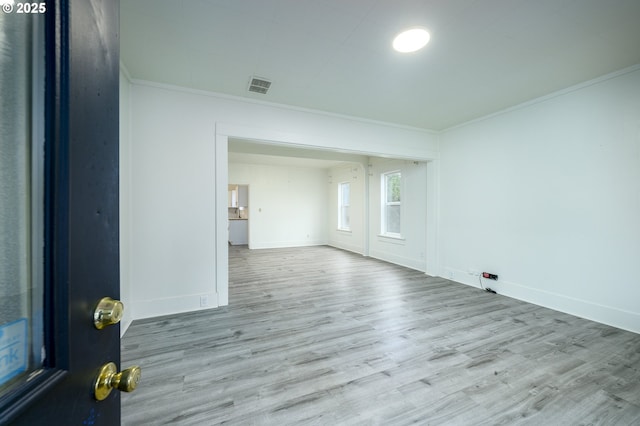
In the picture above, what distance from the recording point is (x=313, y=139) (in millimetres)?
3744

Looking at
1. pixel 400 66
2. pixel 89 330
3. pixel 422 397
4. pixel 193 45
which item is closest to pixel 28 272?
pixel 89 330

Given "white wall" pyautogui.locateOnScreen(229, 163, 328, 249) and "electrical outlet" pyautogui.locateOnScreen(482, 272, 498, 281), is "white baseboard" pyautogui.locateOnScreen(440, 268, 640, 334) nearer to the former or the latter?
"electrical outlet" pyautogui.locateOnScreen(482, 272, 498, 281)

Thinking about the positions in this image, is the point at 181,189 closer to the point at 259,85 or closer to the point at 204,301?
the point at 204,301

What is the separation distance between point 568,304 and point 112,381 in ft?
14.1

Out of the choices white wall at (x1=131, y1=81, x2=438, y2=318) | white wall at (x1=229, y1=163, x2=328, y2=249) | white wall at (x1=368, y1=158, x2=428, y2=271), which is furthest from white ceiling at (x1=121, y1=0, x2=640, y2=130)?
white wall at (x1=229, y1=163, x2=328, y2=249)

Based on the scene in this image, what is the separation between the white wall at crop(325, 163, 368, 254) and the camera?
695 centimetres

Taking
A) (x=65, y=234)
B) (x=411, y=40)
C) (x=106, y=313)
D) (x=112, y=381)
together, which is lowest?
(x=112, y=381)

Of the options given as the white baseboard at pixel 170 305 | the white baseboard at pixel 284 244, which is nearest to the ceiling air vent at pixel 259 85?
the white baseboard at pixel 170 305

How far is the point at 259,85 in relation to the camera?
3016 mm

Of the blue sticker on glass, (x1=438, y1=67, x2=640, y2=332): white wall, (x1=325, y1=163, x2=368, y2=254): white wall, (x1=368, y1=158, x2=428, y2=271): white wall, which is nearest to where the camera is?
the blue sticker on glass

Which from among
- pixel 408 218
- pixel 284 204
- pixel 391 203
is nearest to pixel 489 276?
pixel 408 218

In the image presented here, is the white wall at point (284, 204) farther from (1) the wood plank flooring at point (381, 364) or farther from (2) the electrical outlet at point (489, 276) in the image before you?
(2) the electrical outlet at point (489, 276)

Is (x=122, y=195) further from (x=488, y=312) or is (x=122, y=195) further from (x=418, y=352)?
(x=488, y=312)

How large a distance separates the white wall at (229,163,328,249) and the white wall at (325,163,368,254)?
38cm
